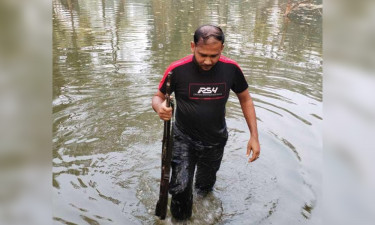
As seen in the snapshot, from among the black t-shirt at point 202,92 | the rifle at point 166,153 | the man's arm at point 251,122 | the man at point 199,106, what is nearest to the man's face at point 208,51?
the man at point 199,106

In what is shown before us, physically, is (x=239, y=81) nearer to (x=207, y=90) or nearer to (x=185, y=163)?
(x=207, y=90)

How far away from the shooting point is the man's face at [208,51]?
9.73 ft

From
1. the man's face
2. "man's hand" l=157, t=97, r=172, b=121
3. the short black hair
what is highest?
the short black hair

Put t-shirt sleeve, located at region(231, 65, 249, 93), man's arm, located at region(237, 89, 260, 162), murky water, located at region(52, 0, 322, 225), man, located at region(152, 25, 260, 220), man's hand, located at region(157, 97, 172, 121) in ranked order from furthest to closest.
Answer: murky water, located at region(52, 0, 322, 225) < man's arm, located at region(237, 89, 260, 162) < t-shirt sleeve, located at region(231, 65, 249, 93) < man, located at region(152, 25, 260, 220) < man's hand, located at region(157, 97, 172, 121)

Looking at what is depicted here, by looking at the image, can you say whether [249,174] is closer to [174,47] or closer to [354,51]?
[354,51]

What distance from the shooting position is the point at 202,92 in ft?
10.9

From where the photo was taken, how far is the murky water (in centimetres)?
400

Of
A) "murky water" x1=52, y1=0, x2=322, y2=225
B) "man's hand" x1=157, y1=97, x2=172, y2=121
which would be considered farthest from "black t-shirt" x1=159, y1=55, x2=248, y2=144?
"murky water" x1=52, y1=0, x2=322, y2=225

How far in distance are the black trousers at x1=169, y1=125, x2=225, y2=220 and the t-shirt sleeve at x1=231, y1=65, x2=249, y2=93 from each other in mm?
638

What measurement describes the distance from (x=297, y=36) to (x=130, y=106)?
959 cm

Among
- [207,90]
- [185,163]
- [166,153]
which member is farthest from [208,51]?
[185,163]

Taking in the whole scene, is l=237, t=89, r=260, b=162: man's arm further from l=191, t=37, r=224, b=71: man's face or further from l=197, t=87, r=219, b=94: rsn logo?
l=191, t=37, r=224, b=71: man's face

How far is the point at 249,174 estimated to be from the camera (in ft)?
15.8

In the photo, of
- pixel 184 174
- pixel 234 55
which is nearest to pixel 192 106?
pixel 184 174
